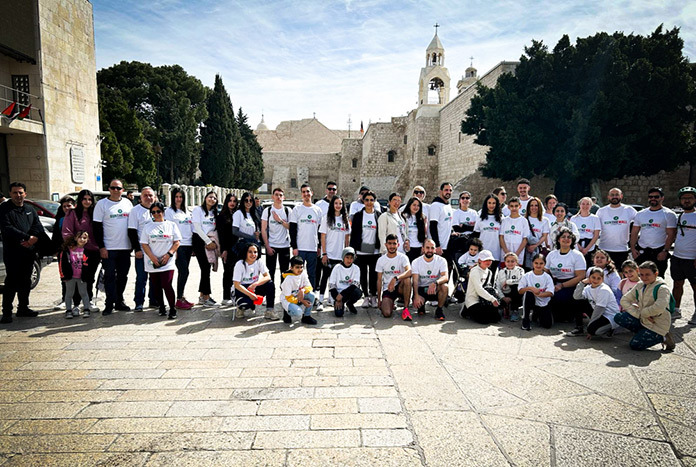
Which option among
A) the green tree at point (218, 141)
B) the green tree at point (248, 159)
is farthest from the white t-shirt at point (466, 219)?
the green tree at point (248, 159)

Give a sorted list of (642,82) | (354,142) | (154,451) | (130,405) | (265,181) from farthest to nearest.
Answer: (265,181) → (354,142) → (642,82) → (130,405) → (154,451)

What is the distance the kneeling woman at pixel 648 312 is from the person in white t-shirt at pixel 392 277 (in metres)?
2.45

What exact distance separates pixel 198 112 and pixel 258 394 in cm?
3303

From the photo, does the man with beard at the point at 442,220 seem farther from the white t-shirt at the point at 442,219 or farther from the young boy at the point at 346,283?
the young boy at the point at 346,283

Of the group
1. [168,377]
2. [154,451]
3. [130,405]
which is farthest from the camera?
[168,377]

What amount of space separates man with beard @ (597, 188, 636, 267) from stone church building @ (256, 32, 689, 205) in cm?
1386

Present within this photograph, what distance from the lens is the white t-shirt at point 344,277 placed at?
564cm

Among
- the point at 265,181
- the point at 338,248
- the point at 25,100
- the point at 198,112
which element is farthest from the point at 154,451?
the point at 265,181

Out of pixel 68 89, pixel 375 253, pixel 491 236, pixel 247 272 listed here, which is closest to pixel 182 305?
pixel 247 272

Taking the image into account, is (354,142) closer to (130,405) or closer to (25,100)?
(25,100)

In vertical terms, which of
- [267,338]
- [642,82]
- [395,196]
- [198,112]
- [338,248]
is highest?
[198,112]

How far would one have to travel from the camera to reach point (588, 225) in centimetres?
611

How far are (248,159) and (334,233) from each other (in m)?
30.8

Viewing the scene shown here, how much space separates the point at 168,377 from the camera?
11.3 feet
